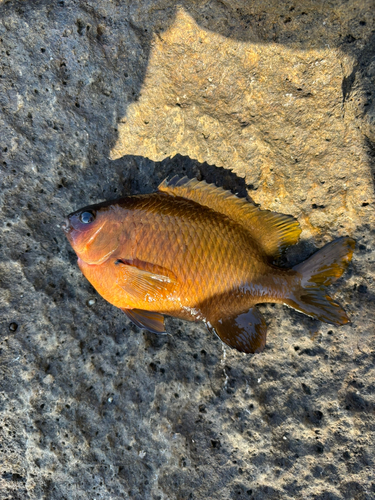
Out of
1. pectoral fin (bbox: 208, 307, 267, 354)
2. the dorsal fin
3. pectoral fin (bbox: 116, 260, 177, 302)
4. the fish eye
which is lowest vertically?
pectoral fin (bbox: 208, 307, 267, 354)

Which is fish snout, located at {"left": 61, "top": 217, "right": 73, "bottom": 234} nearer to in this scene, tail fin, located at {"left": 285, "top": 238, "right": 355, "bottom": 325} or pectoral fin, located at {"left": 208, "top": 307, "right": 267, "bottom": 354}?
pectoral fin, located at {"left": 208, "top": 307, "right": 267, "bottom": 354}

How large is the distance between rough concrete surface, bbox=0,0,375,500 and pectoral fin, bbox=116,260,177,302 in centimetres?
28

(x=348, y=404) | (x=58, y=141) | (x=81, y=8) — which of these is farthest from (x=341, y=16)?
(x=348, y=404)

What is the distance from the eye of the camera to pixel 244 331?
1.96 meters

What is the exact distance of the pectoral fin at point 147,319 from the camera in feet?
6.21

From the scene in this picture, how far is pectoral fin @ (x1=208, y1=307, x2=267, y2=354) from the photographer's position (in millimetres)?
1930

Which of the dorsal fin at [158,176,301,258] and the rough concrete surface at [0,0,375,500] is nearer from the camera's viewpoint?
the rough concrete surface at [0,0,375,500]

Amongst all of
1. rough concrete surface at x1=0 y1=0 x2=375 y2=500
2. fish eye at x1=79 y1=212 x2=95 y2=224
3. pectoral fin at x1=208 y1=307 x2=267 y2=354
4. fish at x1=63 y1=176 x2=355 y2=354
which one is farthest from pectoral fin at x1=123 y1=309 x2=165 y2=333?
fish eye at x1=79 y1=212 x2=95 y2=224

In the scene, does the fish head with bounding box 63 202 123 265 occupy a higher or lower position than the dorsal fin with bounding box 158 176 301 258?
lower

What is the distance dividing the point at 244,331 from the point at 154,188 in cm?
115

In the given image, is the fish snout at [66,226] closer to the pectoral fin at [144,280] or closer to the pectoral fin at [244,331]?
the pectoral fin at [144,280]

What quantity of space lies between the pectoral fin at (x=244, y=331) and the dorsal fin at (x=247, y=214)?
17.4 inches

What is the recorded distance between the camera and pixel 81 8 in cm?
205

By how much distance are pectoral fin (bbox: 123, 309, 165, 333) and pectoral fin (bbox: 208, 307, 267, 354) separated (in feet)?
1.05
